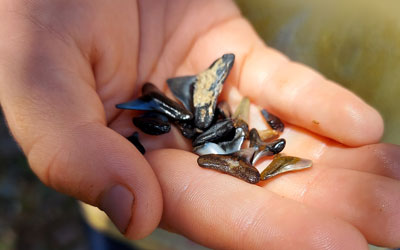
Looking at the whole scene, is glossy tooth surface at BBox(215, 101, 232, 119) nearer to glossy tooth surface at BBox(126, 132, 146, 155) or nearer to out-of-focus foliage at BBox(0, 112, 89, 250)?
glossy tooth surface at BBox(126, 132, 146, 155)

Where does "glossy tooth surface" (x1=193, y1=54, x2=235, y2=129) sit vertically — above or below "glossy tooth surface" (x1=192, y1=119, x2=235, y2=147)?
above

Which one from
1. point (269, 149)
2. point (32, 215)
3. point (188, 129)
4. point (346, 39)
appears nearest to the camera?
point (269, 149)

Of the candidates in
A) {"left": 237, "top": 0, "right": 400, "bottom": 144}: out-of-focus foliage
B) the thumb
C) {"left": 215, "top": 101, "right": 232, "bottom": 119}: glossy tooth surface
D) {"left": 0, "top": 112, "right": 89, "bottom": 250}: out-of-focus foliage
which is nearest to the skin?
the thumb

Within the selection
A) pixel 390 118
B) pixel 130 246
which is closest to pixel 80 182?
pixel 130 246

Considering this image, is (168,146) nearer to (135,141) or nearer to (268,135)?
(135,141)

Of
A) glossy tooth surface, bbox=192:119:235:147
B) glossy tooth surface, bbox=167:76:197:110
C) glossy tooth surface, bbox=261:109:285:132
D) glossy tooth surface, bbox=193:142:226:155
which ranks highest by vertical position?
glossy tooth surface, bbox=167:76:197:110

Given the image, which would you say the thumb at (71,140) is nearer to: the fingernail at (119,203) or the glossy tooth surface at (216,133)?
the fingernail at (119,203)

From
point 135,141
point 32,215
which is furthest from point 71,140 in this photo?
point 32,215
